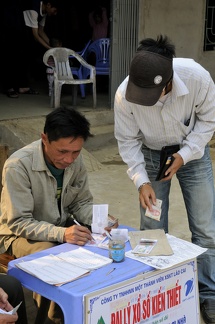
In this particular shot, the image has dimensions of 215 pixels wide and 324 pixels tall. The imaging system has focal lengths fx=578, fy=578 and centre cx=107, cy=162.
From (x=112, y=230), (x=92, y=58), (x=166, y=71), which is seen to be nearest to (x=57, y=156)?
(x=112, y=230)

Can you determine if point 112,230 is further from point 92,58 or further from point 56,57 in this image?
point 92,58

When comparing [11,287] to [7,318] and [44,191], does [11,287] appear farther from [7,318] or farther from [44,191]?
[44,191]

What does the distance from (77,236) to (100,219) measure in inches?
8.7

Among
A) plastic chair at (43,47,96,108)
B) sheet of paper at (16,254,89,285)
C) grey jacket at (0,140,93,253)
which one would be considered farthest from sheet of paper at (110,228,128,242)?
plastic chair at (43,47,96,108)

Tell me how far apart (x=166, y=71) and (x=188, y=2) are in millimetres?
6880

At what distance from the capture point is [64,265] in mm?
2766

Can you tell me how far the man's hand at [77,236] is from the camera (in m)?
3.03

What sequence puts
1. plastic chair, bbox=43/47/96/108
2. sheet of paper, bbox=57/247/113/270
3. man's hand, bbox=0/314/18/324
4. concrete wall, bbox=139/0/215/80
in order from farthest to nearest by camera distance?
concrete wall, bbox=139/0/215/80 → plastic chair, bbox=43/47/96/108 → sheet of paper, bbox=57/247/113/270 → man's hand, bbox=0/314/18/324

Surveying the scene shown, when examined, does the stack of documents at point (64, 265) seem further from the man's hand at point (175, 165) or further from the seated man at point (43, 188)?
the man's hand at point (175, 165)

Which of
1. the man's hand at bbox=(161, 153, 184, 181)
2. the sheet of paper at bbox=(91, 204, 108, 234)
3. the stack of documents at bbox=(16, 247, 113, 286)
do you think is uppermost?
the man's hand at bbox=(161, 153, 184, 181)

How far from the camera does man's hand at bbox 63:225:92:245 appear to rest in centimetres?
Result: 303

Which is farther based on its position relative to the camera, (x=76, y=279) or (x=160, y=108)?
(x=160, y=108)

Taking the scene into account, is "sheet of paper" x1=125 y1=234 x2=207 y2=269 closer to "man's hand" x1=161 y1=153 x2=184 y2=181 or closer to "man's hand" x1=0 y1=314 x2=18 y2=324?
"man's hand" x1=161 y1=153 x2=184 y2=181

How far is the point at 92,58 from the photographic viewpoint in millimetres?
9891
